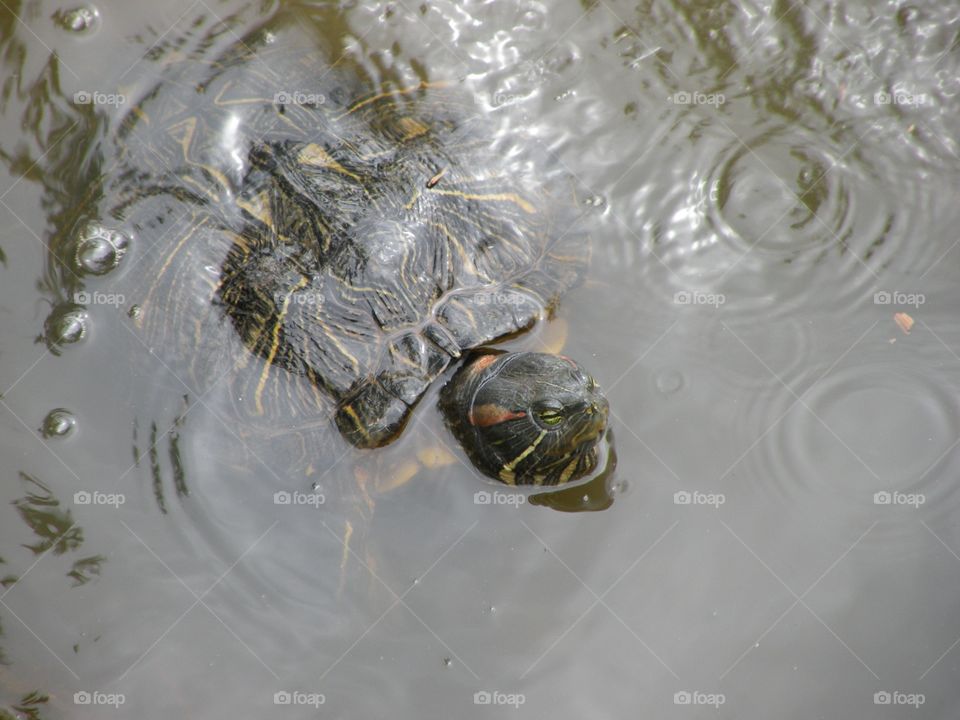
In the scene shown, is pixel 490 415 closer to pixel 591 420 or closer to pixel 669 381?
pixel 591 420

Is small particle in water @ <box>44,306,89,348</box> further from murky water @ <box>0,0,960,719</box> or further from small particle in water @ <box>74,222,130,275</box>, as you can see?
small particle in water @ <box>74,222,130,275</box>

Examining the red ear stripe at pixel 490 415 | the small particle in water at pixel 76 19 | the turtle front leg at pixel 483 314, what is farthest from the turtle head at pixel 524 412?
the small particle in water at pixel 76 19

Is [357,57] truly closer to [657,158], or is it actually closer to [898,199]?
[657,158]

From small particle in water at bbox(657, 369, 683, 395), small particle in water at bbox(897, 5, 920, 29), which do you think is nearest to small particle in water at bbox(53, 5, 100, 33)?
small particle in water at bbox(657, 369, 683, 395)

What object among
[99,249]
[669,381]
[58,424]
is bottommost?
[669,381]

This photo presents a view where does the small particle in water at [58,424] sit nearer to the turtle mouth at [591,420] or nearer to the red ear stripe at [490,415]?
the red ear stripe at [490,415]

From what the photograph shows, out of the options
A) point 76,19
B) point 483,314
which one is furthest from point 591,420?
point 76,19
